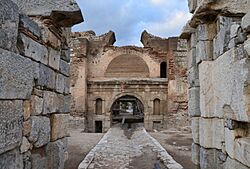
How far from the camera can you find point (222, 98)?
3930 millimetres

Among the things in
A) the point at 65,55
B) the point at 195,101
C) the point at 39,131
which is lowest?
the point at 39,131

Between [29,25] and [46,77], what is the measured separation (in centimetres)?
90

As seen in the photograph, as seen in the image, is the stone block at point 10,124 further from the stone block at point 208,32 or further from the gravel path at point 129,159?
the stone block at point 208,32

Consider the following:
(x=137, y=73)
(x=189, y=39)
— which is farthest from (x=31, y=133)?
(x=137, y=73)

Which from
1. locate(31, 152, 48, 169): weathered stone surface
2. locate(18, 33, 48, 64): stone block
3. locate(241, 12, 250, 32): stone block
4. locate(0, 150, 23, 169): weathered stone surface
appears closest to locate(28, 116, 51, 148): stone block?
locate(31, 152, 48, 169): weathered stone surface

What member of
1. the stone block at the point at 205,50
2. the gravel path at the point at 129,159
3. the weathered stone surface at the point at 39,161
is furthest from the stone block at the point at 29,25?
the gravel path at the point at 129,159

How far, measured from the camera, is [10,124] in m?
2.90

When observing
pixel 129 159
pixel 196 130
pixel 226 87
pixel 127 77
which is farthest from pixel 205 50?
pixel 127 77

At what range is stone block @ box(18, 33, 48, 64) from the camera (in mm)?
3235

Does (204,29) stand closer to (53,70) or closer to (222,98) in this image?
(222,98)

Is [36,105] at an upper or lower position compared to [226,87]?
lower

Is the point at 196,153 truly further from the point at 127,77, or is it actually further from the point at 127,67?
the point at 127,67

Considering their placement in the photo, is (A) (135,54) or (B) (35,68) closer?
(B) (35,68)

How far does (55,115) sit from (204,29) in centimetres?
289
